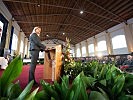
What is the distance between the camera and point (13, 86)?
0.63 meters

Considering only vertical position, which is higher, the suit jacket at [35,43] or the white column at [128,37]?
the white column at [128,37]

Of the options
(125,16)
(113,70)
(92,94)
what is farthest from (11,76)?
(125,16)

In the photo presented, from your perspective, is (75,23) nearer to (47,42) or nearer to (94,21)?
(94,21)

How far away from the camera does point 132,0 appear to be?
25.5 ft

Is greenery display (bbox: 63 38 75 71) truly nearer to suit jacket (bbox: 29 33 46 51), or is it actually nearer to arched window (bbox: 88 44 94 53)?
suit jacket (bbox: 29 33 46 51)

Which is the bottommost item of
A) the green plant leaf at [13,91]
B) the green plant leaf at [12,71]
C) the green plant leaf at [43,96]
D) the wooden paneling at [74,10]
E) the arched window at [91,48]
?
the green plant leaf at [43,96]

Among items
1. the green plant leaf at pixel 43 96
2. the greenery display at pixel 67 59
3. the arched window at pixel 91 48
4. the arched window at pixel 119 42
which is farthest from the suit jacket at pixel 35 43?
the arched window at pixel 91 48

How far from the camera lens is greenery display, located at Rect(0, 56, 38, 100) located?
1.69 feet

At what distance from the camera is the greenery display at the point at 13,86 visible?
0.52m

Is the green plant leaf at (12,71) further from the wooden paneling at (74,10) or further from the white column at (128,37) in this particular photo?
the white column at (128,37)

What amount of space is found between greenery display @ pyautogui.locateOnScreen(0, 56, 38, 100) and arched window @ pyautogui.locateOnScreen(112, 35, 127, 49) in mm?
11746

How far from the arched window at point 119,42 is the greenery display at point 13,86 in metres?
11.7

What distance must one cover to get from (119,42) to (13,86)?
484 inches

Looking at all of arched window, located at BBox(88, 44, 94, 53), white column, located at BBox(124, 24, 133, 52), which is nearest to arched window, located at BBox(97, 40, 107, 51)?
arched window, located at BBox(88, 44, 94, 53)
